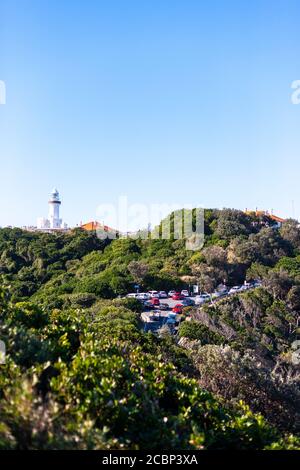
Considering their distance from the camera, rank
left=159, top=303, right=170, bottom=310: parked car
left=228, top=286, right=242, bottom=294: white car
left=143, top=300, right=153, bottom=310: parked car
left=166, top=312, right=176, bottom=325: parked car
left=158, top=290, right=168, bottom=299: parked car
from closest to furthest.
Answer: left=166, top=312, right=176, bottom=325: parked car → left=159, top=303, right=170, bottom=310: parked car → left=143, top=300, right=153, bottom=310: parked car → left=158, top=290, right=168, bottom=299: parked car → left=228, top=286, right=242, bottom=294: white car

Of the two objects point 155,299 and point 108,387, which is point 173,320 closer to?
point 155,299

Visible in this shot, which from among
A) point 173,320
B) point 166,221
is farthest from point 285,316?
point 166,221

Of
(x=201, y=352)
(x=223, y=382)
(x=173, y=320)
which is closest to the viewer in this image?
(x=223, y=382)

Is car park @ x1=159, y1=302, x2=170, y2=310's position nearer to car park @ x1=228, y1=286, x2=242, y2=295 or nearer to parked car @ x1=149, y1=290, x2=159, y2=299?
parked car @ x1=149, y1=290, x2=159, y2=299

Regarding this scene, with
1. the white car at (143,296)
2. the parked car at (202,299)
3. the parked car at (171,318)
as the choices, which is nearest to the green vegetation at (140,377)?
the parked car at (171,318)

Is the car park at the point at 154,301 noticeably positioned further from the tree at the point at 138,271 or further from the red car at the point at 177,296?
the tree at the point at 138,271

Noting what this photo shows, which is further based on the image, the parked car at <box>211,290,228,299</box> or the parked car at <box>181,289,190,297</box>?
the parked car at <box>181,289,190,297</box>

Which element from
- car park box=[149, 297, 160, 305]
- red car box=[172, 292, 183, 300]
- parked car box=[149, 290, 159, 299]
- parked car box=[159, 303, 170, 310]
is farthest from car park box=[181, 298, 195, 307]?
parked car box=[149, 290, 159, 299]

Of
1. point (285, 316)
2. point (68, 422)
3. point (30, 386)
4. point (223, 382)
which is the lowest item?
point (285, 316)

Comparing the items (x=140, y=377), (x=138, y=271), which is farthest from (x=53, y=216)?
(x=140, y=377)
